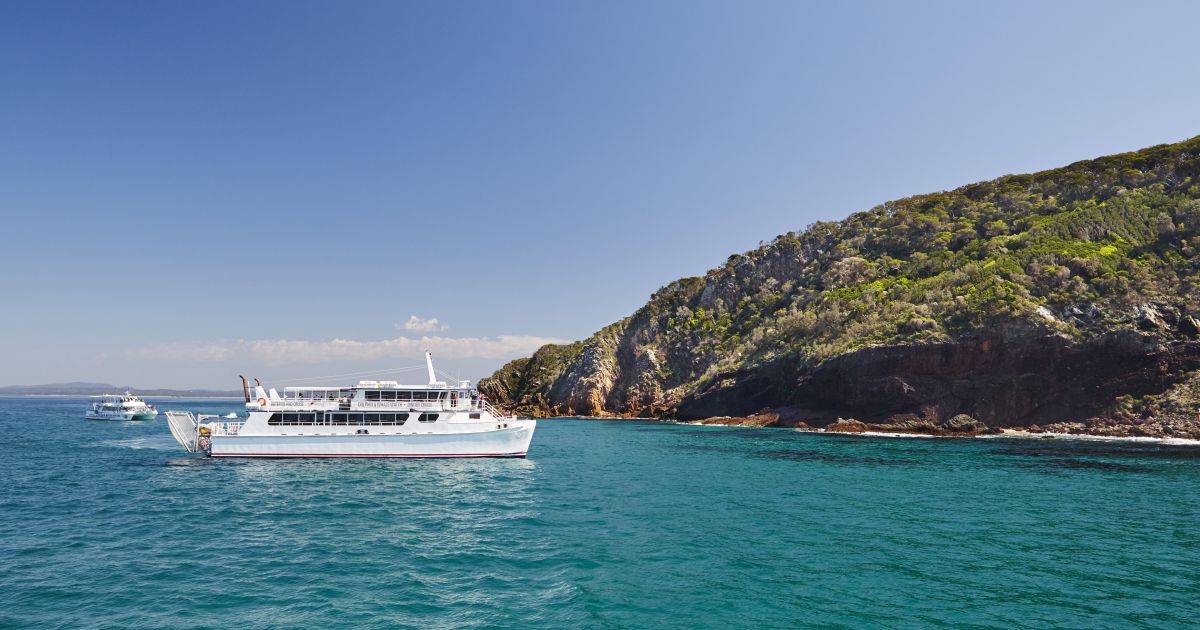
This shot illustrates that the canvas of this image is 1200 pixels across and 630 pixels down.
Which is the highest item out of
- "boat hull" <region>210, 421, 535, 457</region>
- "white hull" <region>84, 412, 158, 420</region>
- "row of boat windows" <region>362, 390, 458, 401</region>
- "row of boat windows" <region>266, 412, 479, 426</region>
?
"row of boat windows" <region>362, 390, 458, 401</region>

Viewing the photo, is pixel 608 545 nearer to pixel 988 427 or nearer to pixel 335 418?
pixel 335 418

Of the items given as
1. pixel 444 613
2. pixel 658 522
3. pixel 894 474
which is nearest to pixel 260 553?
pixel 444 613

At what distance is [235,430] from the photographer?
142 ft

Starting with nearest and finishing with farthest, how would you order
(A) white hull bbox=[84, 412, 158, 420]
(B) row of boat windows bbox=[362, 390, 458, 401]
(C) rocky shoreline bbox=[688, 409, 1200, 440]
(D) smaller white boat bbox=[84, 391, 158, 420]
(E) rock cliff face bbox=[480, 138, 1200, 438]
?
(B) row of boat windows bbox=[362, 390, 458, 401], (C) rocky shoreline bbox=[688, 409, 1200, 440], (E) rock cliff face bbox=[480, 138, 1200, 438], (A) white hull bbox=[84, 412, 158, 420], (D) smaller white boat bbox=[84, 391, 158, 420]

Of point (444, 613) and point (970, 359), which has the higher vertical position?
point (970, 359)

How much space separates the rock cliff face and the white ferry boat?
45585mm

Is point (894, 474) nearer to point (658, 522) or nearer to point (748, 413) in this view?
point (658, 522)

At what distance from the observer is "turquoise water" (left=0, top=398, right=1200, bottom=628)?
46.8 ft

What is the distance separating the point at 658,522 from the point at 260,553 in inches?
580

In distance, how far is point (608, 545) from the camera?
2012cm

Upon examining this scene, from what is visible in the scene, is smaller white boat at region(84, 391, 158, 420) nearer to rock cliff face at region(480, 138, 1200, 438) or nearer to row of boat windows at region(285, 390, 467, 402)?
rock cliff face at region(480, 138, 1200, 438)

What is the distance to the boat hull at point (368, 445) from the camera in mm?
41375

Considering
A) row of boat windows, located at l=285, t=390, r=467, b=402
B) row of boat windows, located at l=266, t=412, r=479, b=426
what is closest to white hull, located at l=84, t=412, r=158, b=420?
row of boat windows, located at l=266, t=412, r=479, b=426

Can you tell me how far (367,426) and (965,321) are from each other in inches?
2560
